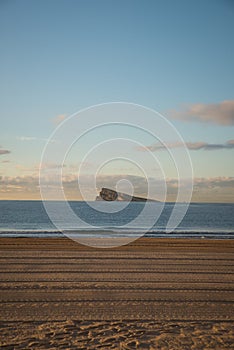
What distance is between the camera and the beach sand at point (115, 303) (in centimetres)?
577

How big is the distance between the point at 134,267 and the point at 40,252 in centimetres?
507

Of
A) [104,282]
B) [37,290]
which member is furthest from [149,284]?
[37,290]

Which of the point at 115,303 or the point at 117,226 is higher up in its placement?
the point at 115,303

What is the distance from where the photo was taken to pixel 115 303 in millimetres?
7766

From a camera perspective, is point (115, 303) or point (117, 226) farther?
point (117, 226)

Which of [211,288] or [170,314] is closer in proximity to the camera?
[170,314]

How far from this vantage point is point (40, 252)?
1562cm

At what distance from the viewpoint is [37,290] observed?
8.77 metres

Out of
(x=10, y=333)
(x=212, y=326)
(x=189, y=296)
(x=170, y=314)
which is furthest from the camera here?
(x=189, y=296)

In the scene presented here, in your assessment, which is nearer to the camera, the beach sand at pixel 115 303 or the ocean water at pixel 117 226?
the beach sand at pixel 115 303

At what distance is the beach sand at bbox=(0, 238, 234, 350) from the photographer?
5770mm

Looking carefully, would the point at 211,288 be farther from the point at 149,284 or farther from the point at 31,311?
the point at 31,311

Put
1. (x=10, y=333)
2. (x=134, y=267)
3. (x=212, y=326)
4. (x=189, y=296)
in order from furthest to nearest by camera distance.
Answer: (x=134, y=267), (x=189, y=296), (x=212, y=326), (x=10, y=333)

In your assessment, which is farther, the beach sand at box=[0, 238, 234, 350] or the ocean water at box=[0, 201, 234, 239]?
the ocean water at box=[0, 201, 234, 239]
